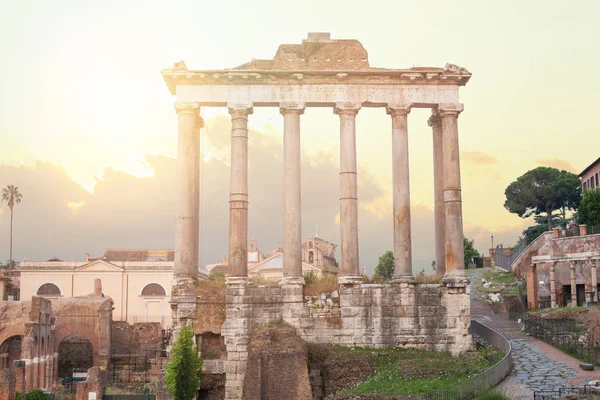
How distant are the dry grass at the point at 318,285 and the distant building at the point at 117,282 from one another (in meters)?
37.0

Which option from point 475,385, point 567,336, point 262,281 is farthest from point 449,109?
point 567,336

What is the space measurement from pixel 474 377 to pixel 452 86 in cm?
1128

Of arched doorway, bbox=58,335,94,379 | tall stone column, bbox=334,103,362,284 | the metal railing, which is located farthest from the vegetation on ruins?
arched doorway, bbox=58,335,94,379

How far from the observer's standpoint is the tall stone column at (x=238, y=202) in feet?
83.3

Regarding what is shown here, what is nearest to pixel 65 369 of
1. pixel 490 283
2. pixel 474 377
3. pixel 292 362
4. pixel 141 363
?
pixel 141 363

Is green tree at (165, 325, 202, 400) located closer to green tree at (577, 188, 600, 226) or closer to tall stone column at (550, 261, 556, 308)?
tall stone column at (550, 261, 556, 308)

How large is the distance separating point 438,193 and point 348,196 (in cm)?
Answer: 427

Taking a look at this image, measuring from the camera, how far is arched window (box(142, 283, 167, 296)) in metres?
61.9

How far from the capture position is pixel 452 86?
26672 millimetres

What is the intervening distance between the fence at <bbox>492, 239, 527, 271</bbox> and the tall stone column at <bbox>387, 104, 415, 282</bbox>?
27.7 m

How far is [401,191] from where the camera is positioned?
1025 inches

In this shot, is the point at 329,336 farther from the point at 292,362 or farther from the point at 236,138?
the point at 236,138

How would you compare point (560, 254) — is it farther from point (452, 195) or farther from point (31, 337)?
point (31, 337)

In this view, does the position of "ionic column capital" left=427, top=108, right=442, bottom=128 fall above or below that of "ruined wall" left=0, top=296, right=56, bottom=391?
above
